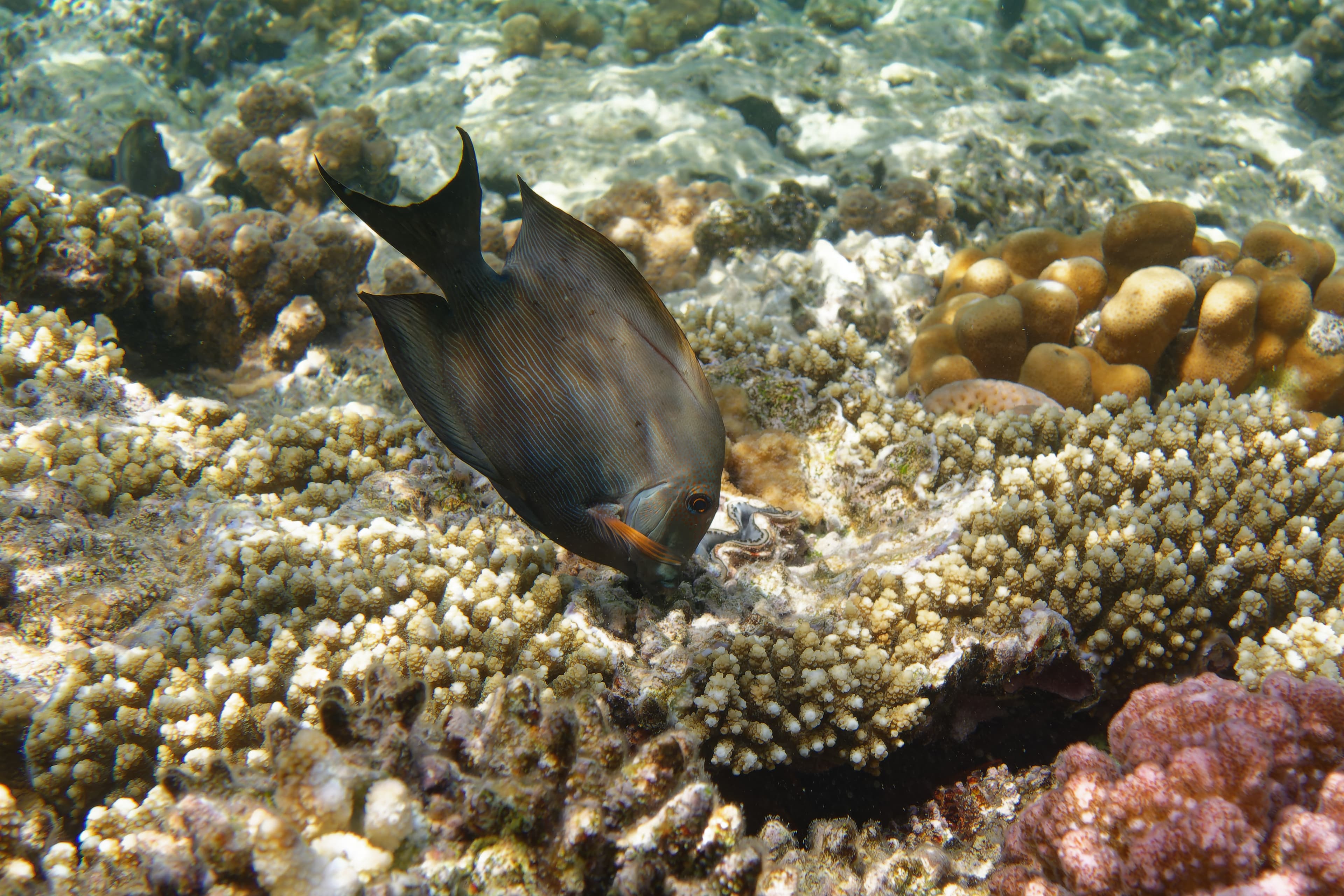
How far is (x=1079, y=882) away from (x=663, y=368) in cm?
170

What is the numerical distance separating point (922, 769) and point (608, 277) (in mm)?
2142

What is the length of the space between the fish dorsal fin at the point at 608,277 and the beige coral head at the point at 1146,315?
350 cm

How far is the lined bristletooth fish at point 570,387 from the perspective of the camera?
1.75 meters

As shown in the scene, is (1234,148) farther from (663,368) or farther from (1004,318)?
(663,368)

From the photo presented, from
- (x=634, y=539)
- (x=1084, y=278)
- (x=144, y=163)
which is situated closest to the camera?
(x=634, y=539)

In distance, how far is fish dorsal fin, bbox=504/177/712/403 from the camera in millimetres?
1796

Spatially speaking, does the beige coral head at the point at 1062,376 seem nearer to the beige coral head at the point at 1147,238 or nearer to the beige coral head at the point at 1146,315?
the beige coral head at the point at 1146,315

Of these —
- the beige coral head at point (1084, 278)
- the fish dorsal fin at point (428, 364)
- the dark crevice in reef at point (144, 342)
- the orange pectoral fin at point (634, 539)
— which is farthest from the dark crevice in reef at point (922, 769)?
the dark crevice in reef at point (144, 342)

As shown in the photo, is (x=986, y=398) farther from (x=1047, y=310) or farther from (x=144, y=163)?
(x=144, y=163)

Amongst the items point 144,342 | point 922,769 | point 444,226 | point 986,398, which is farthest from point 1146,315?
point 144,342

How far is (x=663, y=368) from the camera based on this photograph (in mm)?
1784

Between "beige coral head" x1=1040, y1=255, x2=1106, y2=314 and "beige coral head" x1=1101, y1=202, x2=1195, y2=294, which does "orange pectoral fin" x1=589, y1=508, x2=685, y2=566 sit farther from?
"beige coral head" x1=1101, y1=202, x2=1195, y2=294

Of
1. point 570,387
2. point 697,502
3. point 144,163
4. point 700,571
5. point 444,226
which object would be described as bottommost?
point 144,163

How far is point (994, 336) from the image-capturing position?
159 inches
